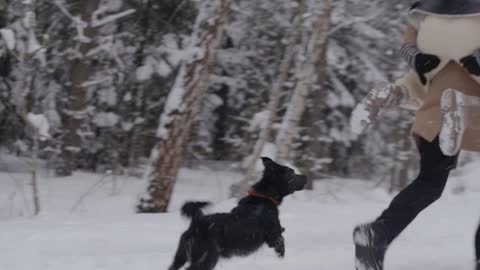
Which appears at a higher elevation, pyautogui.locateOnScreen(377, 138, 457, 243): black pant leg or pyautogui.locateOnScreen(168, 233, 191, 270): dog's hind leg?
pyautogui.locateOnScreen(377, 138, 457, 243): black pant leg

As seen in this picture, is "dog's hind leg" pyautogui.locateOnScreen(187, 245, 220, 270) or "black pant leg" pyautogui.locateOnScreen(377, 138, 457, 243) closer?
"black pant leg" pyautogui.locateOnScreen(377, 138, 457, 243)

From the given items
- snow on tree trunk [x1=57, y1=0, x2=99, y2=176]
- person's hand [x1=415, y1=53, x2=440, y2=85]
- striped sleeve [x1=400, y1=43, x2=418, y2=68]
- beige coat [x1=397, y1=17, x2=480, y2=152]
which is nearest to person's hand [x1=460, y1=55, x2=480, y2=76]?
beige coat [x1=397, y1=17, x2=480, y2=152]

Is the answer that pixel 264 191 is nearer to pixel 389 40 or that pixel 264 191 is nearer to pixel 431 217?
pixel 431 217

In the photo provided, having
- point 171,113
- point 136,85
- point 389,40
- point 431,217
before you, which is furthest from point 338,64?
point 431,217

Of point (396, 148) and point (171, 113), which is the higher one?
point (171, 113)

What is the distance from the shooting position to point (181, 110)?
23.6 ft

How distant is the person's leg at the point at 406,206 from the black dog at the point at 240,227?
2.63ft

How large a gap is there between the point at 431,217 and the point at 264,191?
2303 mm

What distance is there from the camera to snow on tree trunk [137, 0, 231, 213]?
7.20 metres

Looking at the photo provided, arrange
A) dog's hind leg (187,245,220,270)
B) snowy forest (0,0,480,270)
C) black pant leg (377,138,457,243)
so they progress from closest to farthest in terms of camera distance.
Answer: black pant leg (377,138,457,243) < dog's hind leg (187,245,220,270) < snowy forest (0,0,480,270)

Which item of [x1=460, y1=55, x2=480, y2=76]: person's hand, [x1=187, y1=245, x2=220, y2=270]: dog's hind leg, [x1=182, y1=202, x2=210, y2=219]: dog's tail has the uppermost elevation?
[x1=460, y1=55, x2=480, y2=76]: person's hand

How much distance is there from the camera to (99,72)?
12.5m

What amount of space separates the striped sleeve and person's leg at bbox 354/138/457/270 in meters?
0.46

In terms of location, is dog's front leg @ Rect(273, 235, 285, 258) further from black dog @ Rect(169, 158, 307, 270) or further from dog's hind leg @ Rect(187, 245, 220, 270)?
dog's hind leg @ Rect(187, 245, 220, 270)
